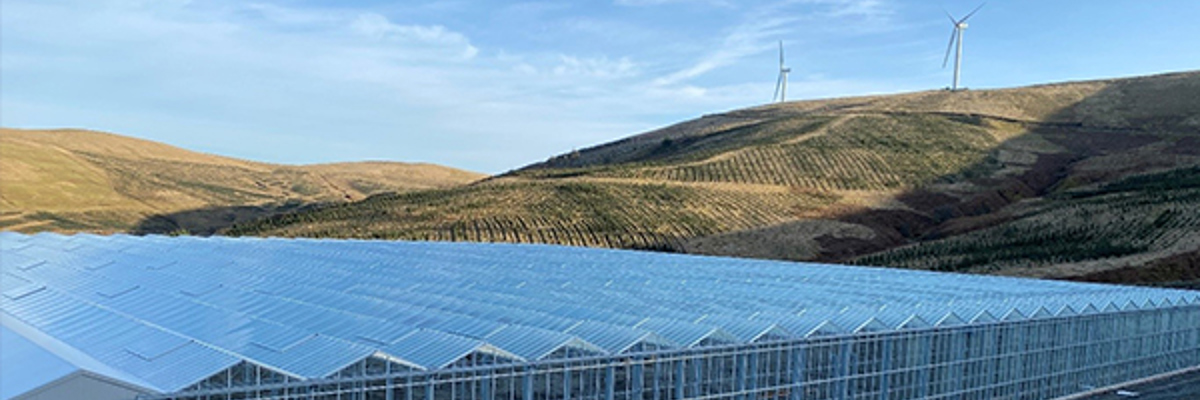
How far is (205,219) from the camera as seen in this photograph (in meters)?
141

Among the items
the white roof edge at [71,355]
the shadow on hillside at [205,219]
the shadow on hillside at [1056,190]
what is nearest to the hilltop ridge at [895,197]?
the shadow on hillside at [1056,190]

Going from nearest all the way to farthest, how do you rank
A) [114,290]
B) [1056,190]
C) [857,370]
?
1. [857,370]
2. [114,290]
3. [1056,190]

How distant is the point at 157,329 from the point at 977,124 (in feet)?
447

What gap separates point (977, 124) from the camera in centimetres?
13925

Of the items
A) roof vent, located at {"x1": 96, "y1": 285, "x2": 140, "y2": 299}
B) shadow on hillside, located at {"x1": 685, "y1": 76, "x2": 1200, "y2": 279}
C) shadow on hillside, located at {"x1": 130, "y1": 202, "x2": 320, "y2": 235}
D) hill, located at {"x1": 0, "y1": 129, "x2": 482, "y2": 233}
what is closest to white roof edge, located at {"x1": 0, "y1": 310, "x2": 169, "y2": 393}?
roof vent, located at {"x1": 96, "y1": 285, "x2": 140, "y2": 299}

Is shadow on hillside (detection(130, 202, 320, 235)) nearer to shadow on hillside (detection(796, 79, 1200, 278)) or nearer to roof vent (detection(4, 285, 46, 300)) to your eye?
shadow on hillside (detection(796, 79, 1200, 278))

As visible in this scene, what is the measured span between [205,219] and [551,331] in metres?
133

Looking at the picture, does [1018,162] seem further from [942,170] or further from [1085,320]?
[1085,320]

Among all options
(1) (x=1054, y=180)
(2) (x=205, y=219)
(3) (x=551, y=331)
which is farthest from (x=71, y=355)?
(2) (x=205, y=219)

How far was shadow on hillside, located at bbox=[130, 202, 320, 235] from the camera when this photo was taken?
12644 centimetres

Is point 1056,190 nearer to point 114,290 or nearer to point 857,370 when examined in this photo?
point 857,370

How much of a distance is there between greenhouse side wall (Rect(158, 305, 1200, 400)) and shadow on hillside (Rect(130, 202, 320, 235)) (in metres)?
108

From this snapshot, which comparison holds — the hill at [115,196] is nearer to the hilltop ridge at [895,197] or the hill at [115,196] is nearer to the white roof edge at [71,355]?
the hilltop ridge at [895,197]

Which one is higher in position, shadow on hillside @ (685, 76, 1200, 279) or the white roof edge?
shadow on hillside @ (685, 76, 1200, 279)
